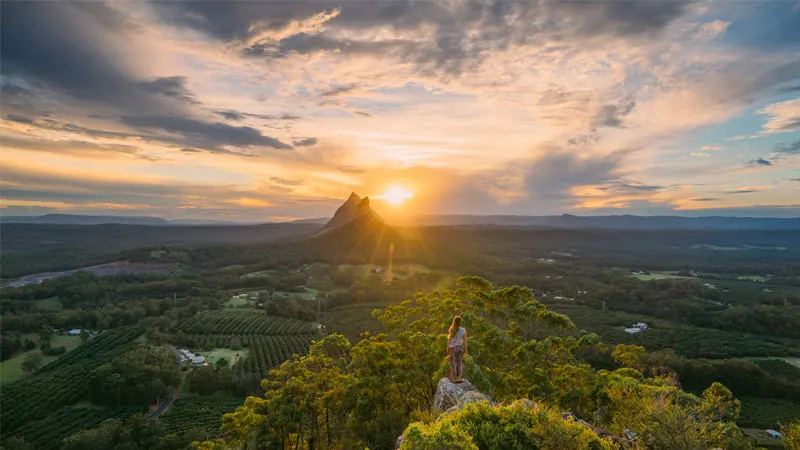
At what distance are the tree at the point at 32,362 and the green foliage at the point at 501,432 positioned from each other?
307 ft

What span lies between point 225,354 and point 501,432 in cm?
7900

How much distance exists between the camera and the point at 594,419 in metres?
20.4

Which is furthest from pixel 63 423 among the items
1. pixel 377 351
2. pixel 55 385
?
pixel 377 351

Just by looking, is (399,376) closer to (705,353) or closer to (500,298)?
(500,298)

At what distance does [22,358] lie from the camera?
74.7 metres

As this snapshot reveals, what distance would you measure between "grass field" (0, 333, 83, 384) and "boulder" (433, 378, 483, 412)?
89187mm

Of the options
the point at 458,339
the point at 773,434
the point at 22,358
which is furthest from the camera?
the point at 22,358

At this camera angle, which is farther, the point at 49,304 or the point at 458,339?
the point at 49,304

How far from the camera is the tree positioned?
68.8 meters

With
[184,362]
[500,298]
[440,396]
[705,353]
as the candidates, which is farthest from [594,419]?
[705,353]

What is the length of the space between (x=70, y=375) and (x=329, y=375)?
7291 cm

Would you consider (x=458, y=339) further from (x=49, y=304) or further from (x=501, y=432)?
(x=49, y=304)

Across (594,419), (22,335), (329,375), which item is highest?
(329,375)

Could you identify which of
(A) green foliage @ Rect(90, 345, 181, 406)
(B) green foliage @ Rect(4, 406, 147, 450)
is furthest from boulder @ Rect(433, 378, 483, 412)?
(A) green foliage @ Rect(90, 345, 181, 406)
